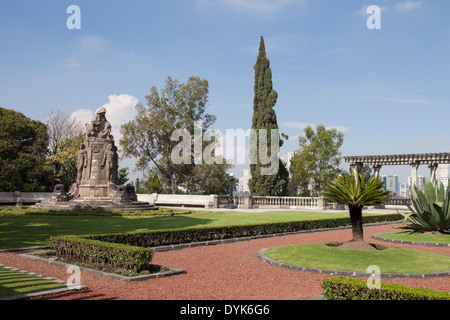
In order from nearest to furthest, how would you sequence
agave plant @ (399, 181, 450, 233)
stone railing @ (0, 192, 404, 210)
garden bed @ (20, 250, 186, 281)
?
garden bed @ (20, 250, 186, 281)
agave plant @ (399, 181, 450, 233)
stone railing @ (0, 192, 404, 210)

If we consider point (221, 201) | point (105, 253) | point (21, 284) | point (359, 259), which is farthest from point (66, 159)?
point (359, 259)

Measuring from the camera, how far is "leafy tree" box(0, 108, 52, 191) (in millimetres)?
47031

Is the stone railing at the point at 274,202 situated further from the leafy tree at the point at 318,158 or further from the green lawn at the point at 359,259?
the green lawn at the point at 359,259

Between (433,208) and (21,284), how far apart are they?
1716 cm

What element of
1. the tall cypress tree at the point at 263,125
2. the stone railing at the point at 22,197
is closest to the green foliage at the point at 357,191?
the tall cypress tree at the point at 263,125

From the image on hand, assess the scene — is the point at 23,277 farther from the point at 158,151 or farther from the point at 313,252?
the point at 158,151

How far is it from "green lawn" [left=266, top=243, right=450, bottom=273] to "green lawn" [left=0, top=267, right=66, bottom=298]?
250 inches

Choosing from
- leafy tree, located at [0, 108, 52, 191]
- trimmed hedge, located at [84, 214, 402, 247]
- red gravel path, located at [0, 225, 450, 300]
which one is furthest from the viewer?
leafy tree, located at [0, 108, 52, 191]

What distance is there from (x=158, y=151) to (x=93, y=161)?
71.7 feet

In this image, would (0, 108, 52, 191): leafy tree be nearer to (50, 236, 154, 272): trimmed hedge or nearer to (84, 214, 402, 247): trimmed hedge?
(84, 214, 402, 247): trimmed hedge

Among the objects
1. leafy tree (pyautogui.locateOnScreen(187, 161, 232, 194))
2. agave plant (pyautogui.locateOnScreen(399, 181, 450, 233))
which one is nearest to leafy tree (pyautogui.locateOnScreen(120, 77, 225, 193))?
leafy tree (pyautogui.locateOnScreen(187, 161, 232, 194))

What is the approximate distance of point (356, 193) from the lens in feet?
44.0

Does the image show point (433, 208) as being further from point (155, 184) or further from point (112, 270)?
point (155, 184)

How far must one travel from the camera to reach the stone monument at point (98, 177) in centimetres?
3177
